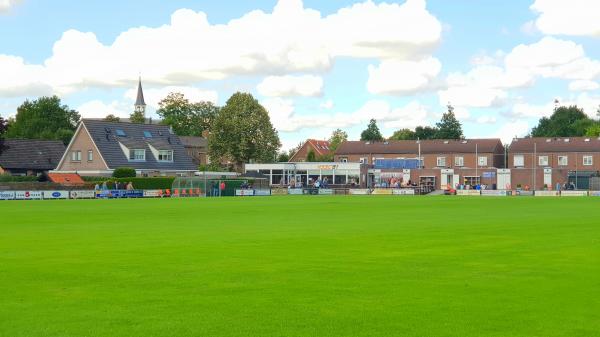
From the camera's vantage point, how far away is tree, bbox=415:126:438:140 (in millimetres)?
164000

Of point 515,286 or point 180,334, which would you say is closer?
point 180,334

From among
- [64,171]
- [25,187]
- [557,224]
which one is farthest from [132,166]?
[557,224]

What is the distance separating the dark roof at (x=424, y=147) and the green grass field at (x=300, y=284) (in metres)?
106

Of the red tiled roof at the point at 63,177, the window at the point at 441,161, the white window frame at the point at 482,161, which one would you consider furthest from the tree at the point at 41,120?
the white window frame at the point at 482,161

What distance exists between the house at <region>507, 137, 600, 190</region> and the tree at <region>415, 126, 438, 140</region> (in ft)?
111

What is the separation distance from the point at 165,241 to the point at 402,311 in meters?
13.1

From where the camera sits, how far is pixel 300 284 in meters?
14.5

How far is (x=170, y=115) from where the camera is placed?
6555 inches

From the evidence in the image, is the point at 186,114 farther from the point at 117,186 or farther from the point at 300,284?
the point at 300,284

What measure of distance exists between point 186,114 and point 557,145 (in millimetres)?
79534

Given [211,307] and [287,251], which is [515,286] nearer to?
[211,307]

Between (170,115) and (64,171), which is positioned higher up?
(170,115)

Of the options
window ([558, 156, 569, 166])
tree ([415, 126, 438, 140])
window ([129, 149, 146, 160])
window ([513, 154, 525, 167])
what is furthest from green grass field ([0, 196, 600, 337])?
tree ([415, 126, 438, 140])

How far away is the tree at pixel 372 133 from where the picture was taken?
169 meters
